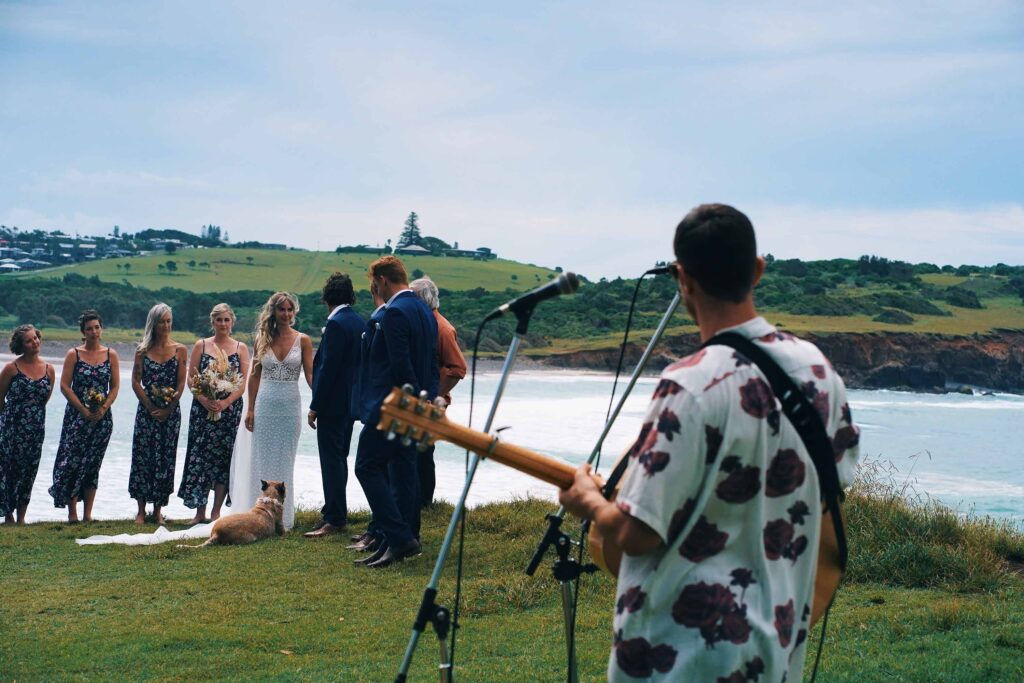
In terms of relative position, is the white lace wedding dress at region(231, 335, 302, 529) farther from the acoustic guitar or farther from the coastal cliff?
the coastal cliff

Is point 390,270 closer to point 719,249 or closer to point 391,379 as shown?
point 391,379

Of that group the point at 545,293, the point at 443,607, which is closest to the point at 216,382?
the point at 443,607

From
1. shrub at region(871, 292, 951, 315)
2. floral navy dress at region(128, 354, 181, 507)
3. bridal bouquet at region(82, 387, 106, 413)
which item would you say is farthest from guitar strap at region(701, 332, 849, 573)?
shrub at region(871, 292, 951, 315)

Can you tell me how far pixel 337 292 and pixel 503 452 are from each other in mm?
7243

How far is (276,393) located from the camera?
1065cm

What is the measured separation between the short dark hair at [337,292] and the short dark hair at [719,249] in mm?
7622

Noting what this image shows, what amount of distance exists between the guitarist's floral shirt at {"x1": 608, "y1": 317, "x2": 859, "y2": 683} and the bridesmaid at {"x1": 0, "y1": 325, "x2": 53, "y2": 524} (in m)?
10.4

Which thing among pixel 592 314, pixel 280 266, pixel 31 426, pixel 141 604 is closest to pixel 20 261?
pixel 280 266

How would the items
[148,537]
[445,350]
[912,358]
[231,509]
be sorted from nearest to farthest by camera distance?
[445,350]
[148,537]
[231,509]
[912,358]

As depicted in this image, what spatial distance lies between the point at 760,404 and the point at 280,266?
75.7 m

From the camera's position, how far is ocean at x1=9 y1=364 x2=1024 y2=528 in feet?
58.2

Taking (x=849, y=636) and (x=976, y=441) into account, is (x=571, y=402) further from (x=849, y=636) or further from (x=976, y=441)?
(x=849, y=636)

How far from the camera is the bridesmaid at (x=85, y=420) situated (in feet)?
38.0

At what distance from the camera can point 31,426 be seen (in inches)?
459
